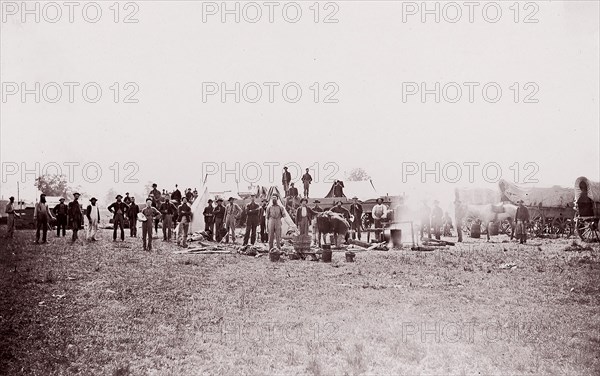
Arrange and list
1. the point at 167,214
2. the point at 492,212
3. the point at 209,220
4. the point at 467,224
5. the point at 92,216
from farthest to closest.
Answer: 1. the point at 467,224
2. the point at 492,212
3. the point at 209,220
4. the point at 167,214
5. the point at 92,216

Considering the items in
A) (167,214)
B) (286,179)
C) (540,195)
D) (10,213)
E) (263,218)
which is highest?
(286,179)

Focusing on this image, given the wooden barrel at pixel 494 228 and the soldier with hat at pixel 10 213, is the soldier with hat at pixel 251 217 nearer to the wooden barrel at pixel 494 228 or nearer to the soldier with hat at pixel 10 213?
the soldier with hat at pixel 10 213

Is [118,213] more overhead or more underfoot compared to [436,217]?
more overhead

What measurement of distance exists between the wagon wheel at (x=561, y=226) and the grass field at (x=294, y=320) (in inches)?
613

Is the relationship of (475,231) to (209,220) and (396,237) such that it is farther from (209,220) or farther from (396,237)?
(209,220)

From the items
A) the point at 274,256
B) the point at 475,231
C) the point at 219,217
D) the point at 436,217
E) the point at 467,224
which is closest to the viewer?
the point at 274,256

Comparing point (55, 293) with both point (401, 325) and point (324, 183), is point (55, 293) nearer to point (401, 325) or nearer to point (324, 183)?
point (401, 325)

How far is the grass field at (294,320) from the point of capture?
5.56m

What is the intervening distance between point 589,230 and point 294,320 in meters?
18.9

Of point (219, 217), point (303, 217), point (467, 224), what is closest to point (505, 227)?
point (467, 224)

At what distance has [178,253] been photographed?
15.5m

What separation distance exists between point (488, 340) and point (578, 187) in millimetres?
18156

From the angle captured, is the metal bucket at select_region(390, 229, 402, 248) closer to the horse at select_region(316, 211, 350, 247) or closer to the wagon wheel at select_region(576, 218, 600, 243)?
the horse at select_region(316, 211, 350, 247)

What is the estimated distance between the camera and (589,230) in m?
21.1
